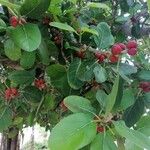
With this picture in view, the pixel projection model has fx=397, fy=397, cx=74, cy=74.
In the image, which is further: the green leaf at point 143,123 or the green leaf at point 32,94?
the green leaf at point 32,94

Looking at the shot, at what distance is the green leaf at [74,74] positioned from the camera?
1.04m

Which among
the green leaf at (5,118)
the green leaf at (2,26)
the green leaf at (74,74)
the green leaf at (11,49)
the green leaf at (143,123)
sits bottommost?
the green leaf at (5,118)

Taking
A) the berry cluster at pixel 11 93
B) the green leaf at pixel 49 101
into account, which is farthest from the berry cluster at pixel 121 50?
the berry cluster at pixel 11 93

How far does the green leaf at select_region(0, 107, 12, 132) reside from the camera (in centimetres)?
133

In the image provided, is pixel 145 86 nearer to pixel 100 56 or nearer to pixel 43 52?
pixel 100 56

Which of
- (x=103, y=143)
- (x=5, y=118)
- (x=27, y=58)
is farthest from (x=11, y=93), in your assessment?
(x=103, y=143)

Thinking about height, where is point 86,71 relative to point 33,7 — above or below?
below

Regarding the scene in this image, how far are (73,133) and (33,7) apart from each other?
337 millimetres

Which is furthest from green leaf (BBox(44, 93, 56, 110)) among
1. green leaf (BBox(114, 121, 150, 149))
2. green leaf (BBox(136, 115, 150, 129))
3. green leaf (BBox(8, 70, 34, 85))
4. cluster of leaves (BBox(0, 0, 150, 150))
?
green leaf (BBox(114, 121, 150, 149))

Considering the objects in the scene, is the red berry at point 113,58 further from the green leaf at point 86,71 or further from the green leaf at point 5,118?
the green leaf at point 5,118

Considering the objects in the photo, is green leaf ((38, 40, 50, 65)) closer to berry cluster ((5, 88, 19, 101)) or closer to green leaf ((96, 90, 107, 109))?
green leaf ((96, 90, 107, 109))

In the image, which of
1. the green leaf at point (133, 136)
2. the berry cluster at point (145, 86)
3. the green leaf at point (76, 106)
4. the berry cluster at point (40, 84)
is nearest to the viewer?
the green leaf at point (133, 136)

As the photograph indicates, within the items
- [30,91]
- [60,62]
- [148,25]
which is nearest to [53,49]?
[60,62]

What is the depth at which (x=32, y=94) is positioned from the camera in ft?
4.08
